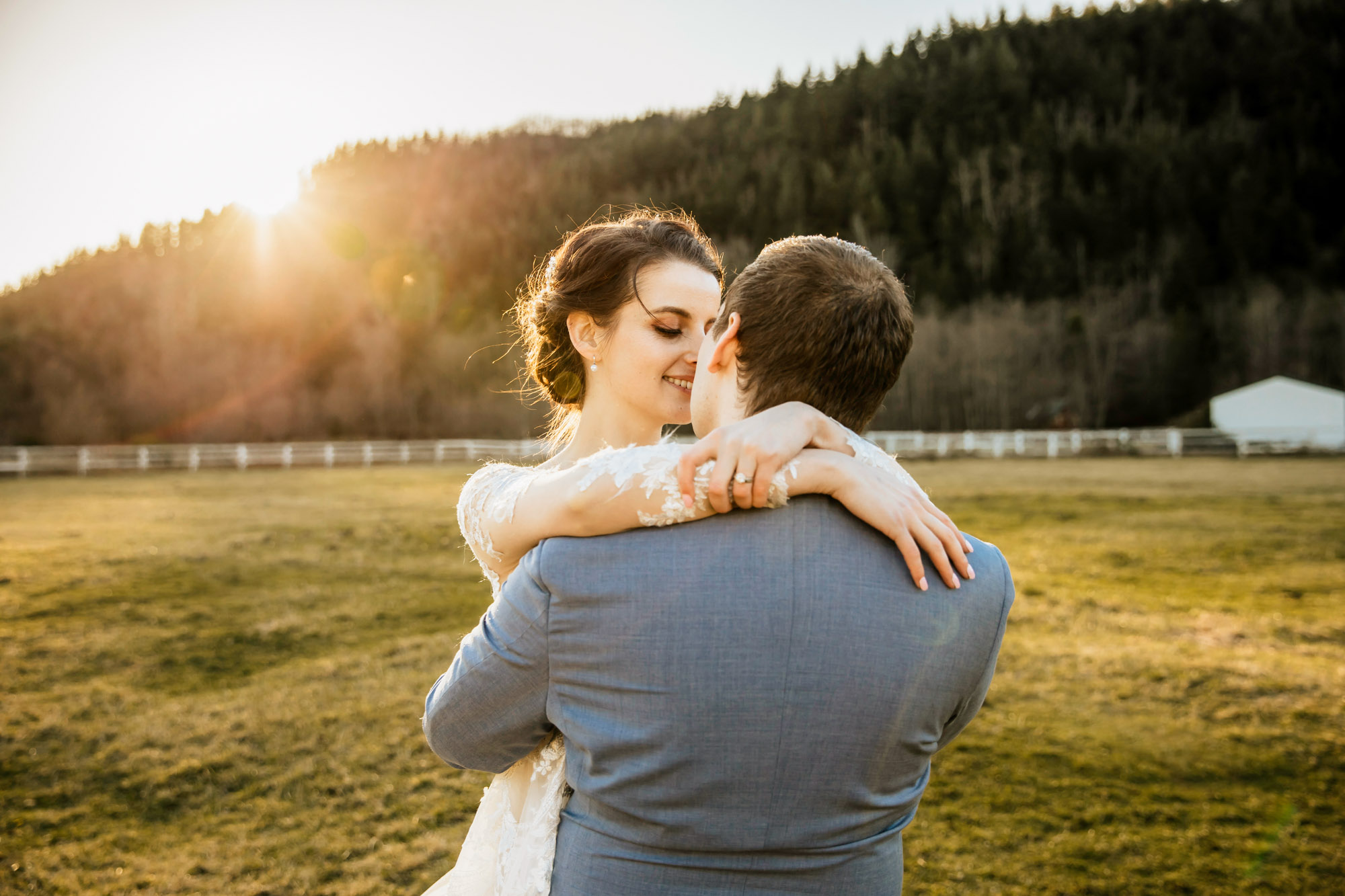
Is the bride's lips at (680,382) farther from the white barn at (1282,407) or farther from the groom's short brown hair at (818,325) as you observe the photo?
the white barn at (1282,407)

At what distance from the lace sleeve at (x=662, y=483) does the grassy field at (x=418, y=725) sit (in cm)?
370

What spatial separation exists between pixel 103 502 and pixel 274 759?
18158mm

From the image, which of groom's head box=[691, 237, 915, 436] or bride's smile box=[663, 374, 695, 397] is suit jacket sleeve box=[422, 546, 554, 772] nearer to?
groom's head box=[691, 237, 915, 436]

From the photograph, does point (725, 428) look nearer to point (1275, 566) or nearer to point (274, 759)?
point (274, 759)

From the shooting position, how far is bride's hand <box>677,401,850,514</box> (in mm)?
1110

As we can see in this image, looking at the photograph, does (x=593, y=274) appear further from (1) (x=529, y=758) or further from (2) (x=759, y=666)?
(2) (x=759, y=666)

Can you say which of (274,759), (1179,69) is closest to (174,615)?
(274,759)

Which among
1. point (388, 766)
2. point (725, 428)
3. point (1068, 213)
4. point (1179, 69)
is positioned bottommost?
point (388, 766)

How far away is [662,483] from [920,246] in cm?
7835

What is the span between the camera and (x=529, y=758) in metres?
1.61

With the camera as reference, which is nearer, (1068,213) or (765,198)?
(1068,213)

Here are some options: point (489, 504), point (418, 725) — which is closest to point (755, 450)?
point (489, 504)

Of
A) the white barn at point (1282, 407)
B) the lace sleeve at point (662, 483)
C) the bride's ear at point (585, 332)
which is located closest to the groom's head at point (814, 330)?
the lace sleeve at point (662, 483)

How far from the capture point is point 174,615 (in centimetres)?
873
